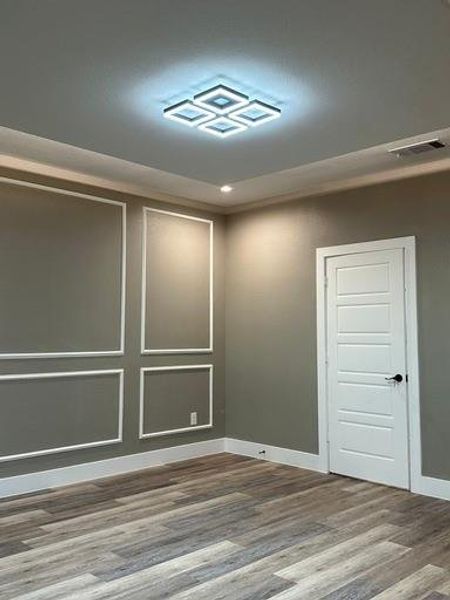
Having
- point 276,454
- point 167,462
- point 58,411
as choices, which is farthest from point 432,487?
point 58,411

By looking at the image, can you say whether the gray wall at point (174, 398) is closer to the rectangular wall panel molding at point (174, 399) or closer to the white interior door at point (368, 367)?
the rectangular wall panel molding at point (174, 399)

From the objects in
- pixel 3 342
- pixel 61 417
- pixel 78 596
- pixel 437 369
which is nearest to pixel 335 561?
pixel 78 596

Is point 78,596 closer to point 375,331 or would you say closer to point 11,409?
point 11,409

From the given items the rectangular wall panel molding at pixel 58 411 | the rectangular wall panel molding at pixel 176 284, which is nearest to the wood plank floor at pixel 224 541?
the rectangular wall panel molding at pixel 58 411

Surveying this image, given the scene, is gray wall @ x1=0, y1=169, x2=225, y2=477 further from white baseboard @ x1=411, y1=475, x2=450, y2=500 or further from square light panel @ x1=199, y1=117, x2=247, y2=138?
white baseboard @ x1=411, y1=475, x2=450, y2=500

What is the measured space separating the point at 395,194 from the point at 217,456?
339cm

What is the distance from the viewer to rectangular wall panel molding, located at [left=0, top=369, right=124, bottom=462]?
4.54 m

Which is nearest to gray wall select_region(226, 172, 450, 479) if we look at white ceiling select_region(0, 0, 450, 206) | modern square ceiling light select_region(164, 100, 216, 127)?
white ceiling select_region(0, 0, 450, 206)

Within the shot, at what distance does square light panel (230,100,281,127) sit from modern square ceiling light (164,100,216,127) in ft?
0.57

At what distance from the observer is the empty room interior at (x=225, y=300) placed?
2.66 meters

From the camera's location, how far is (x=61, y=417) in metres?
4.86

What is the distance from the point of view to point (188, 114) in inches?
131

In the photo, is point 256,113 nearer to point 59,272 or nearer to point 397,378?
point 59,272

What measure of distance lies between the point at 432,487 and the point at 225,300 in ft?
9.96
